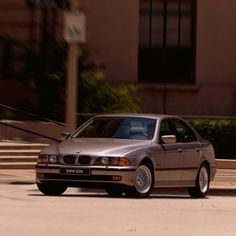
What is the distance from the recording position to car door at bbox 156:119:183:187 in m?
15.3

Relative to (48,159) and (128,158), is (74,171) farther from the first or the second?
(128,158)

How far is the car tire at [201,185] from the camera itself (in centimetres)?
1642

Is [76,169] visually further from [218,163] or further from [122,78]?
[122,78]

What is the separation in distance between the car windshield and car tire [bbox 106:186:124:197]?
3.23ft

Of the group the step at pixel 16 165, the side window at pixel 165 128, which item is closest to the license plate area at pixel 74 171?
the side window at pixel 165 128

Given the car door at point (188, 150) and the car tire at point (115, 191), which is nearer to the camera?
the car tire at point (115, 191)

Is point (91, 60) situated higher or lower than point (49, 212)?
higher

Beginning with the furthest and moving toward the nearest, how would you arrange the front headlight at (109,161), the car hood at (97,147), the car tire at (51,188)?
the car tire at (51,188)
the car hood at (97,147)
the front headlight at (109,161)

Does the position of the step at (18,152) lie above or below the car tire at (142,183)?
above

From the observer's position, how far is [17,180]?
18469mm

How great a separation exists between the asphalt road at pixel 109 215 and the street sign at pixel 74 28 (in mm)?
3543

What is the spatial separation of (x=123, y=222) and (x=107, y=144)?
132 inches

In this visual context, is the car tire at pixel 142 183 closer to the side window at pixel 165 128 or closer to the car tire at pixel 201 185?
the side window at pixel 165 128

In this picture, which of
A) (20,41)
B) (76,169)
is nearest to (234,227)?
(76,169)
